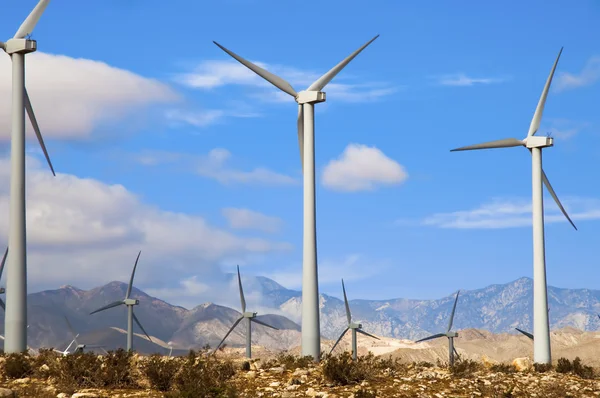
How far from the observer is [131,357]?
37.4 metres

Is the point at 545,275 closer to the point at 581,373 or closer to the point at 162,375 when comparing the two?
the point at 581,373

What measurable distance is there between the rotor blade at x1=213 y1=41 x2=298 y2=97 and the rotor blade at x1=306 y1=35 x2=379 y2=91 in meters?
1.15

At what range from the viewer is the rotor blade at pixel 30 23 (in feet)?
168

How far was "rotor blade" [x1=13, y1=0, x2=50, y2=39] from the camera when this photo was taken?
168 feet

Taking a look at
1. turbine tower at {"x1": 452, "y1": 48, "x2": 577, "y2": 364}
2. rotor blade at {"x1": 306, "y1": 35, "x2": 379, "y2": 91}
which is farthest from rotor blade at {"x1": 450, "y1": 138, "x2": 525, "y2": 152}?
rotor blade at {"x1": 306, "y1": 35, "x2": 379, "y2": 91}

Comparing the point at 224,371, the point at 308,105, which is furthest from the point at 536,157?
the point at 224,371

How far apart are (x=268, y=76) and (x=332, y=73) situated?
3.67 m

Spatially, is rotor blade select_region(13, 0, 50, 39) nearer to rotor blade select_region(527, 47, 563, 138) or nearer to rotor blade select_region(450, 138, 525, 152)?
rotor blade select_region(450, 138, 525, 152)

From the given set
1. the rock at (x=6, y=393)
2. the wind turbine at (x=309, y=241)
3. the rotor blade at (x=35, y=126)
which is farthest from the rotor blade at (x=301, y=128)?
the rock at (x=6, y=393)

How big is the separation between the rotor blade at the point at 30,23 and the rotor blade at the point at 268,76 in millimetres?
9775

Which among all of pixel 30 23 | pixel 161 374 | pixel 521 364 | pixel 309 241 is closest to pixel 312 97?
pixel 309 241

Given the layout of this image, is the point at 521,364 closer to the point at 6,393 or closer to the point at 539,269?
the point at 539,269

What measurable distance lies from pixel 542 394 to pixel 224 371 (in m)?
11.3

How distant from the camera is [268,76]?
5369 cm
